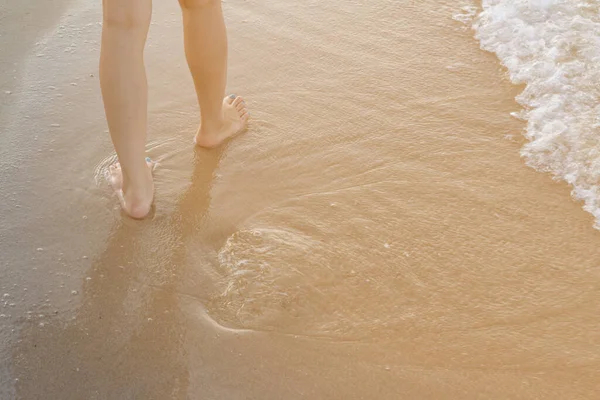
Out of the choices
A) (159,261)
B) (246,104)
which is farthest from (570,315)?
(246,104)

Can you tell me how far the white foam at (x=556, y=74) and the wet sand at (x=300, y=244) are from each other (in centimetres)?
10

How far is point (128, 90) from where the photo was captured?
84.3 inches

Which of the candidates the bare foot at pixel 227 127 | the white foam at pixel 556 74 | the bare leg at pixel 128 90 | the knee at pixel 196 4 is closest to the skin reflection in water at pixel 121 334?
the bare leg at pixel 128 90

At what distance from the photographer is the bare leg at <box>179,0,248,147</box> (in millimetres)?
2426

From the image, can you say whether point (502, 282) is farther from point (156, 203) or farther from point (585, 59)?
point (585, 59)

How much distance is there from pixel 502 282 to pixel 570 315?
199 millimetres

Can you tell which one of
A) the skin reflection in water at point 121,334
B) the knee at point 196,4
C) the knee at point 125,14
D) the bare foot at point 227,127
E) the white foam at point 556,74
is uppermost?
the knee at point 125,14

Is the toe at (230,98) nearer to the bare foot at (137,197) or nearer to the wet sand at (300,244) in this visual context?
the wet sand at (300,244)

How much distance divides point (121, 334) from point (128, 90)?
0.71 metres

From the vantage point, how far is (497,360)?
5.99ft

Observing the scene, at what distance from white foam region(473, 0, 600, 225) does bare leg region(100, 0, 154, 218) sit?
1.34 m

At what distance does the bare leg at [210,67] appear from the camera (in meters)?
2.43

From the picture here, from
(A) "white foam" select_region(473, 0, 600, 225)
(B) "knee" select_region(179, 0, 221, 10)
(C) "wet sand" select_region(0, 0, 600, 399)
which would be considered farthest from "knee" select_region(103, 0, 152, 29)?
(A) "white foam" select_region(473, 0, 600, 225)

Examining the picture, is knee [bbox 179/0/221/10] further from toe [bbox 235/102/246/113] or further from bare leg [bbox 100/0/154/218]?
toe [bbox 235/102/246/113]
